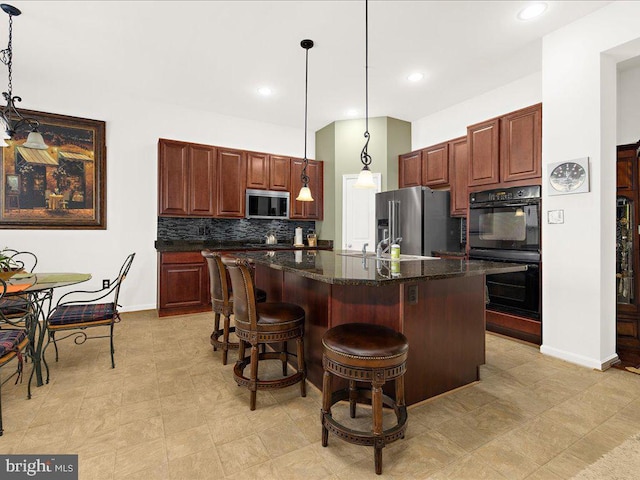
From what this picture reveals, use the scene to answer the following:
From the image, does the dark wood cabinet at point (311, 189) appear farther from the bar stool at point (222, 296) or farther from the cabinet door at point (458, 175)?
the bar stool at point (222, 296)

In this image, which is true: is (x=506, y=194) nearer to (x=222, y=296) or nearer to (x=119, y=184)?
(x=222, y=296)

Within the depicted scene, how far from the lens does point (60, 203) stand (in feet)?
13.1

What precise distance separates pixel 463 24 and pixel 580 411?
3.21 metres

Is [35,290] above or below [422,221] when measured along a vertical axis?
below

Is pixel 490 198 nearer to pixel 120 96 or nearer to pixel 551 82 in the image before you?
pixel 551 82

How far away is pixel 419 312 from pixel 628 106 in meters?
3.50

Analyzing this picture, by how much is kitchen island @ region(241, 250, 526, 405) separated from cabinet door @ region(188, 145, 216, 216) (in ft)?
9.23

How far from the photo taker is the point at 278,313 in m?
2.02

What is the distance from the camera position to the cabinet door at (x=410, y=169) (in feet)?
15.8

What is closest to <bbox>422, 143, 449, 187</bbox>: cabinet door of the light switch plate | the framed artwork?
the light switch plate

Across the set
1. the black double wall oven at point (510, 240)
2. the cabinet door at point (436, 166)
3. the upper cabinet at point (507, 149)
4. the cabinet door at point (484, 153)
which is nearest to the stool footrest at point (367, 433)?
the black double wall oven at point (510, 240)

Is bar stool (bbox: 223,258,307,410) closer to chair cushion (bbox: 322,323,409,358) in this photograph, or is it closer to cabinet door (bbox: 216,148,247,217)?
chair cushion (bbox: 322,323,409,358)

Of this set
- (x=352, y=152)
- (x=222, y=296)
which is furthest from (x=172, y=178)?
(x=352, y=152)

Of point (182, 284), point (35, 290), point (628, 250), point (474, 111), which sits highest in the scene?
point (474, 111)
